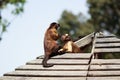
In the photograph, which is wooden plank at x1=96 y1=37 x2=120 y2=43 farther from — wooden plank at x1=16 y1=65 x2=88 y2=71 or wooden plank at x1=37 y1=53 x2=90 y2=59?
wooden plank at x1=16 y1=65 x2=88 y2=71

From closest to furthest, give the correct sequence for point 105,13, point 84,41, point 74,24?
point 84,41 → point 105,13 → point 74,24

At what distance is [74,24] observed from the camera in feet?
176

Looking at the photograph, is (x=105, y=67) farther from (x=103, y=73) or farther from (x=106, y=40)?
(x=106, y=40)

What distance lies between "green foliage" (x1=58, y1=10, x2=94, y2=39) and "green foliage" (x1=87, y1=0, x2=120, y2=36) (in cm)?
272

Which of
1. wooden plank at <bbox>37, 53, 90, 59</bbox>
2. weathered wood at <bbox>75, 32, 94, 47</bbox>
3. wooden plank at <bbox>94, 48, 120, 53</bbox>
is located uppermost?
weathered wood at <bbox>75, 32, 94, 47</bbox>

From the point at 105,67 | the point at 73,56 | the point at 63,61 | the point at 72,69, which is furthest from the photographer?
the point at 73,56

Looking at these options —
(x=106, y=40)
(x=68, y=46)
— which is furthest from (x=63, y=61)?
(x=106, y=40)

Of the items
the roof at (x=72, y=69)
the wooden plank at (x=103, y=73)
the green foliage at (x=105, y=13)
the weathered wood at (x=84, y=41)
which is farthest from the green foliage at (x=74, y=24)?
the wooden plank at (x=103, y=73)

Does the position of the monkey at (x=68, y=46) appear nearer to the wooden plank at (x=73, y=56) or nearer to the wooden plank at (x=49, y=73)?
the wooden plank at (x=73, y=56)

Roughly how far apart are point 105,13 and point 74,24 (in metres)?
7.59

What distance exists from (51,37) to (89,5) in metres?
37.0

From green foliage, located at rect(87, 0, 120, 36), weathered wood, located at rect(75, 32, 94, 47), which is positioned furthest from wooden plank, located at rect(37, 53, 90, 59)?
green foliage, located at rect(87, 0, 120, 36)

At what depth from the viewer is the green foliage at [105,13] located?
4588 cm

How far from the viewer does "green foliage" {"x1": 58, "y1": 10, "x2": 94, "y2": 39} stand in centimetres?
5028
